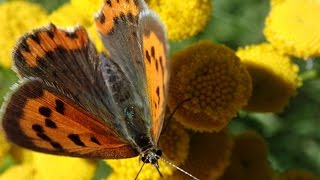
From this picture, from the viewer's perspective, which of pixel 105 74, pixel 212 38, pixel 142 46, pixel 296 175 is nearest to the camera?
pixel 142 46

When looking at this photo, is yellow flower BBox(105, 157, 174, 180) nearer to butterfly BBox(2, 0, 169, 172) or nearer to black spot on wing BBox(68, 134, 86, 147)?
butterfly BBox(2, 0, 169, 172)

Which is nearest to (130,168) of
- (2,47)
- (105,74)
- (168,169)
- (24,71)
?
(168,169)

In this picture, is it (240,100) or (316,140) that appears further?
(316,140)

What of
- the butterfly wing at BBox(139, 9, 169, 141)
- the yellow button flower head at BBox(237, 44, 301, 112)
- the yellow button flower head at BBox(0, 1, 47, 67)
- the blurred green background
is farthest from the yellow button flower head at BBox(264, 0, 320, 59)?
the yellow button flower head at BBox(0, 1, 47, 67)

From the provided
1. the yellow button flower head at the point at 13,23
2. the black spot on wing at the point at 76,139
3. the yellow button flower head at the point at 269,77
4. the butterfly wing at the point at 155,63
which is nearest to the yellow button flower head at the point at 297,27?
the yellow button flower head at the point at 269,77

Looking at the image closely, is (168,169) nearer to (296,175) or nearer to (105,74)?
(105,74)

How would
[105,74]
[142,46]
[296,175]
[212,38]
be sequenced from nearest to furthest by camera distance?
[142,46] → [105,74] → [296,175] → [212,38]
